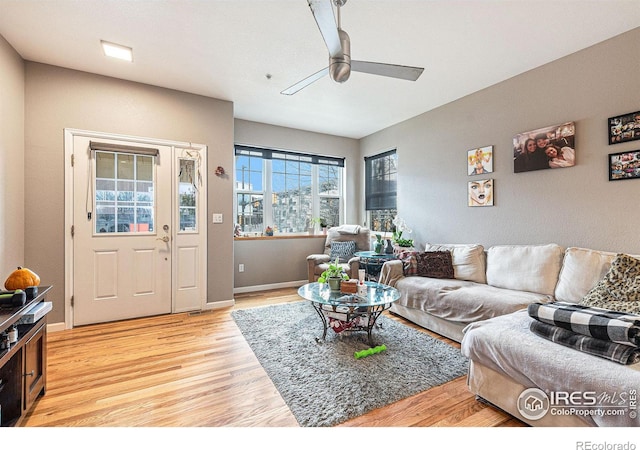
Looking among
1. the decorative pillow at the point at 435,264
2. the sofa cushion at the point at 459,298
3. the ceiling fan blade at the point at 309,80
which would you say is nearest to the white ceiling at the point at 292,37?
the ceiling fan blade at the point at 309,80

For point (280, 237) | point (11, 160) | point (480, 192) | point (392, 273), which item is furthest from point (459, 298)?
point (11, 160)

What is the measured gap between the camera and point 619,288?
1890mm

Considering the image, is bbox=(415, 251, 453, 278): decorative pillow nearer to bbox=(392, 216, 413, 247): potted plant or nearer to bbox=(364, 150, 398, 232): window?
bbox=(392, 216, 413, 247): potted plant

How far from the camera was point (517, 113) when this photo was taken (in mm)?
2955

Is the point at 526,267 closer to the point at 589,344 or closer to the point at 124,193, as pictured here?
the point at 589,344

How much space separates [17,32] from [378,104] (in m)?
3.54

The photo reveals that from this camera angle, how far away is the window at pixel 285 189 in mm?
4516

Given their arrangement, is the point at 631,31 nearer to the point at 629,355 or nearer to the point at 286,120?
the point at 629,355

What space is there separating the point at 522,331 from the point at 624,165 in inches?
70.0

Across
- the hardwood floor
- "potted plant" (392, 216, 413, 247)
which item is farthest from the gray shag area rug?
"potted plant" (392, 216, 413, 247)

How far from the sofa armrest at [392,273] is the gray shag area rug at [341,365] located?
1.39 feet

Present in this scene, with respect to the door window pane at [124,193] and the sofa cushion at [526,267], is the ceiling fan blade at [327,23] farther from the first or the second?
the door window pane at [124,193]

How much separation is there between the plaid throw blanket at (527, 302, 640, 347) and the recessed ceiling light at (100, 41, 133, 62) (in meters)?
3.73
